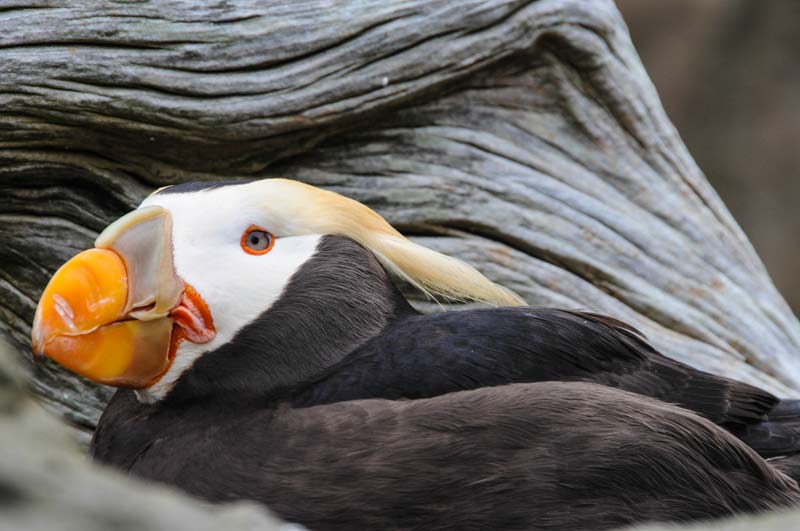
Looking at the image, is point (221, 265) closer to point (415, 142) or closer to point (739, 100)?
point (415, 142)

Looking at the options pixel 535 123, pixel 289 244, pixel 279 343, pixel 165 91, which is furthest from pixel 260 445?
pixel 535 123

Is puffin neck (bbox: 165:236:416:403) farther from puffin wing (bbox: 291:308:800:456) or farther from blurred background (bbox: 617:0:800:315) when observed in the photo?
blurred background (bbox: 617:0:800:315)

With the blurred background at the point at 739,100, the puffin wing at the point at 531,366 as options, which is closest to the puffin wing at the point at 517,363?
the puffin wing at the point at 531,366

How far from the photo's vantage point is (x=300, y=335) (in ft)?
8.43

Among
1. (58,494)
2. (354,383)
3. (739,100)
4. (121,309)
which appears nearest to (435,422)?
(354,383)

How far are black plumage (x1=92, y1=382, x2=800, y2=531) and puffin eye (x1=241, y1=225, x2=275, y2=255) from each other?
14.6 inches

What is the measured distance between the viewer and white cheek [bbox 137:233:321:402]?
8.20ft

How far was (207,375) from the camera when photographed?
2533 millimetres

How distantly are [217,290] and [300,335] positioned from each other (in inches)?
8.7

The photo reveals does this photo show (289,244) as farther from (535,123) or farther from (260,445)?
(535,123)

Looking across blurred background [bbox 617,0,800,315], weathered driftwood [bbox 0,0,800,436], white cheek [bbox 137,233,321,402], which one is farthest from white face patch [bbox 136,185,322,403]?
blurred background [bbox 617,0,800,315]

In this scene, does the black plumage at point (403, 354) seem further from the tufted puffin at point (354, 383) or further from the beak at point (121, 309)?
the beak at point (121, 309)

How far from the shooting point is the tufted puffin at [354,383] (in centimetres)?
223

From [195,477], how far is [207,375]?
0.29 m
